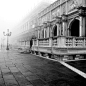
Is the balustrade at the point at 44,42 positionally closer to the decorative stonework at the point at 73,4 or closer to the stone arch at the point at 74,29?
the stone arch at the point at 74,29

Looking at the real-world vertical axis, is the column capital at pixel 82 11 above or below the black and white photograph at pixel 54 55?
above

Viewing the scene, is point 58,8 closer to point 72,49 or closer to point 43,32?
point 43,32

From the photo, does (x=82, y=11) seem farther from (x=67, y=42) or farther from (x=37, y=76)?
(x=37, y=76)

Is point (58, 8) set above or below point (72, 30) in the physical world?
above

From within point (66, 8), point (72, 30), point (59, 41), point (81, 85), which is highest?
point (66, 8)

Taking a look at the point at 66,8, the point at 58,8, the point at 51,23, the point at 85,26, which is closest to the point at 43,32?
the point at 51,23

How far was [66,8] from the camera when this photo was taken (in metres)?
17.1

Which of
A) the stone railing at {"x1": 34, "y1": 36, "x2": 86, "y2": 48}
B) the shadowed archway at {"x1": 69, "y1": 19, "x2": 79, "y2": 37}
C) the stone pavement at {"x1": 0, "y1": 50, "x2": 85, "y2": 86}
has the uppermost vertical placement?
the shadowed archway at {"x1": 69, "y1": 19, "x2": 79, "y2": 37}

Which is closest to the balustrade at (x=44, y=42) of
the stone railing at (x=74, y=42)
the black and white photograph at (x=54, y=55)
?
the black and white photograph at (x=54, y=55)

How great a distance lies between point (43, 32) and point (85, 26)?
1325 cm

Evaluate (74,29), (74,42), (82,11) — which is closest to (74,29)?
(74,29)

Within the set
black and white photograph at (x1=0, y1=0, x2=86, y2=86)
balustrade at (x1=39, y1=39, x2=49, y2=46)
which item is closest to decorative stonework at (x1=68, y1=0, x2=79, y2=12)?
black and white photograph at (x1=0, y1=0, x2=86, y2=86)

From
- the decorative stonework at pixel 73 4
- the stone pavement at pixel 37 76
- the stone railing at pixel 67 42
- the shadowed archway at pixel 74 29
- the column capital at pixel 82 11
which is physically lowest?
the stone pavement at pixel 37 76

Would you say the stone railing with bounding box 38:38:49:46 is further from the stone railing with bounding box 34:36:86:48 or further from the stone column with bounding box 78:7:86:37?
the stone column with bounding box 78:7:86:37
